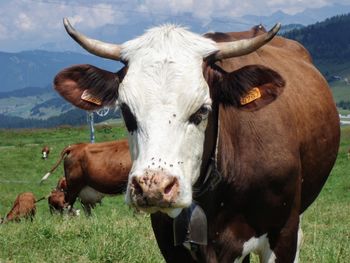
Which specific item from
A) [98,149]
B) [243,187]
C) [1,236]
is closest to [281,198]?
[243,187]

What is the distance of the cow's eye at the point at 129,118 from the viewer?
364 centimetres

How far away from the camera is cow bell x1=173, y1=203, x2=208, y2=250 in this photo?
4.30 m

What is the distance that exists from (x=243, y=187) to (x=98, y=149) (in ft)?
40.0

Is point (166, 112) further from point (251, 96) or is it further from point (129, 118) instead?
point (251, 96)

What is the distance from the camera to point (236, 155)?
4.52 metres

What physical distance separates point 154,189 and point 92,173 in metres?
13.0

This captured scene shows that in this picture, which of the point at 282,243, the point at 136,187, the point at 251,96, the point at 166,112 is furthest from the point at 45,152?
the point at 136,187

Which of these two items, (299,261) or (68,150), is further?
(68,150)

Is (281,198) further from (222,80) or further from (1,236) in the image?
(1,236)

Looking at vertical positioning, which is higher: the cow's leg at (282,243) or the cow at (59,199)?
the cow's leg at (282,243)

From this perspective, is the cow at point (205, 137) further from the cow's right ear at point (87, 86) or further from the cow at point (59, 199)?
the cow at point (59, 199)

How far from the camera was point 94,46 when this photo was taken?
413 centimetres

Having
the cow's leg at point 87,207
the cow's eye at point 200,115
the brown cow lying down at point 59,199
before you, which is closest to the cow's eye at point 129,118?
the cow's eye at point 200,115

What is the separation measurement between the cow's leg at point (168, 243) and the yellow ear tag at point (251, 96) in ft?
3.98
